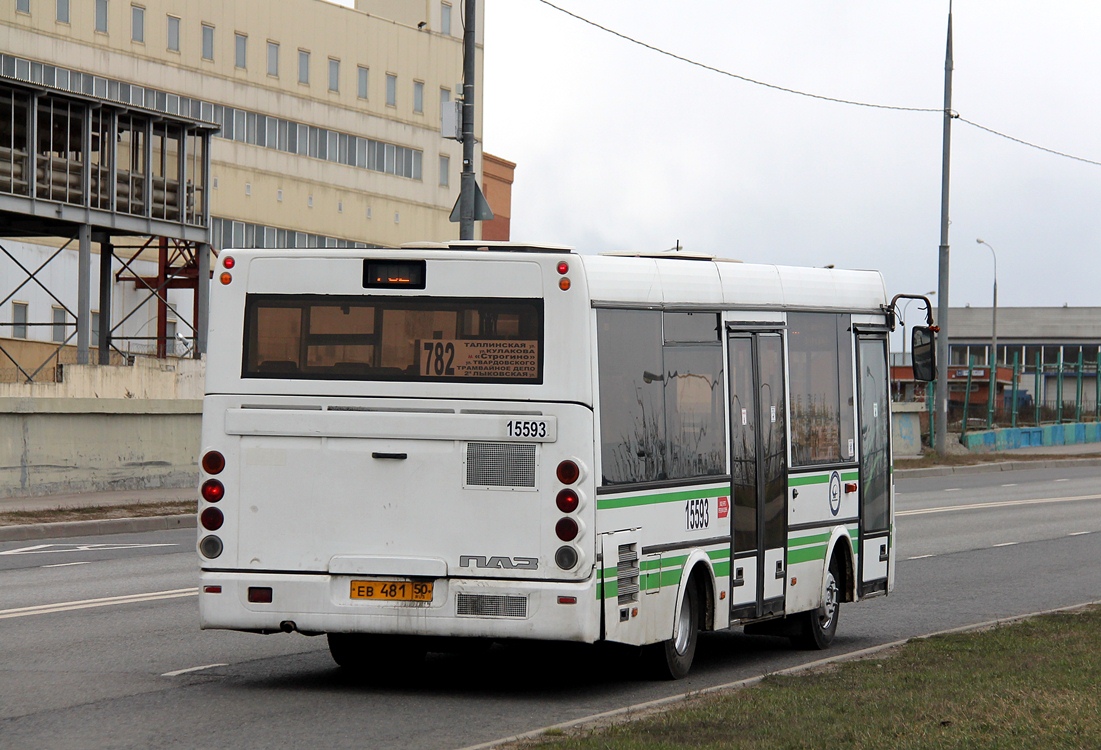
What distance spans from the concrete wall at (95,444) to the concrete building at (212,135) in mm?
15504

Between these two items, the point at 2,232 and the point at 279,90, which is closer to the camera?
the point at 2,232

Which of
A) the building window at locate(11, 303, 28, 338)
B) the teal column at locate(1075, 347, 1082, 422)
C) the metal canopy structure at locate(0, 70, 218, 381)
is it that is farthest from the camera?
the building window at locate(11, 303, 28, 338)

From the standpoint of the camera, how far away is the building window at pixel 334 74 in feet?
259

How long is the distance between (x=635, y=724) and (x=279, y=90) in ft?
231

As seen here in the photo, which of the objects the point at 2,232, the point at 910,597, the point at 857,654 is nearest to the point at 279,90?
the point at 2,232

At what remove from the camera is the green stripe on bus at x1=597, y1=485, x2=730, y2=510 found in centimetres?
985

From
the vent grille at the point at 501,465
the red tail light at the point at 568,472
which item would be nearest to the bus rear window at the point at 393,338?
the vent grille at the point at 501,465

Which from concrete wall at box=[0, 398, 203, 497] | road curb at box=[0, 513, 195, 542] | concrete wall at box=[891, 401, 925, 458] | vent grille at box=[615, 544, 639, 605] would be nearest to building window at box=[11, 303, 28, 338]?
concrete wall at box=[891, 401, 925, 458]

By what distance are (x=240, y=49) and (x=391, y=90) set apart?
9.75 meters

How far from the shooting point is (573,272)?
9.84 meters

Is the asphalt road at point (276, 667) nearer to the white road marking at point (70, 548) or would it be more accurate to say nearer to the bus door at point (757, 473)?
the white road marking at point (70, 548)

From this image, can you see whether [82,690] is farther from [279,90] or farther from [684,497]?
[279,90]

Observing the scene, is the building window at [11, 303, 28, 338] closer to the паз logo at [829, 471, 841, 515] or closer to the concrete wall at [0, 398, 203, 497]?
the concrete wall at [0, 398, 203, 497]

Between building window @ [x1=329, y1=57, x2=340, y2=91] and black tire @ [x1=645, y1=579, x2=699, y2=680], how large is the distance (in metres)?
70.2
